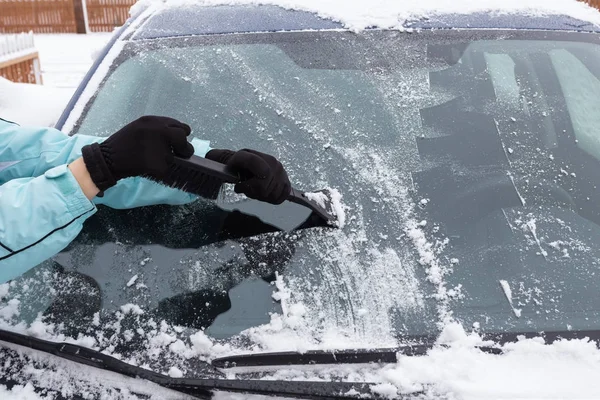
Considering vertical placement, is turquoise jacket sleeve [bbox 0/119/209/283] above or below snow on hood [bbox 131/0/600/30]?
below

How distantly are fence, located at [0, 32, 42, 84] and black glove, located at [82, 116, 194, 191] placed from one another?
673cm

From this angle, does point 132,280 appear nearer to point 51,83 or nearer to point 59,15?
point 51,83

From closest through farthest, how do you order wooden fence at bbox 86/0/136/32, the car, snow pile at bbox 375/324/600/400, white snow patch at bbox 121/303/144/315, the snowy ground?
snow pile at bbox 375/324/600/400 → the car → white snow patch at bbox 121/303/144/315 → the snowy ground → wooden fence at bbox 86/0/136/32

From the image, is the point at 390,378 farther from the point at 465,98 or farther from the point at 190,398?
the point at 465,98

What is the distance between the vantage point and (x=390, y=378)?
1.18m

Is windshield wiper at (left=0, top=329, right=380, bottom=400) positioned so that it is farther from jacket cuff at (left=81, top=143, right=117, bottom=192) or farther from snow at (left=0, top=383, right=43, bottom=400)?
jacket cuff at (left=81, top=143, right=117, bottom=192)

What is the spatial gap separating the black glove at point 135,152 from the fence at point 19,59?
6.73 m

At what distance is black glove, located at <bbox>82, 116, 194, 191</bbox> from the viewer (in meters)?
1.37

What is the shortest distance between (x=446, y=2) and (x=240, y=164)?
3.77 feet

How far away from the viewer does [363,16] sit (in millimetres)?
2074

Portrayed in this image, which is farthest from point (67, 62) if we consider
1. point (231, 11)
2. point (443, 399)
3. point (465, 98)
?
point (443, 399)

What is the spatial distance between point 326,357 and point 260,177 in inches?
18.7

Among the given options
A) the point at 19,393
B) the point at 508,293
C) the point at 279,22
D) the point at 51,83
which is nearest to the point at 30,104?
the point at 279,22

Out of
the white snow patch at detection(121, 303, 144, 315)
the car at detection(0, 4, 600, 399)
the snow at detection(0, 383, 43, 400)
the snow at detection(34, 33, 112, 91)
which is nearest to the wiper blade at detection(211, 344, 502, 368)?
the car at detection(0, 4, 600, 399)
